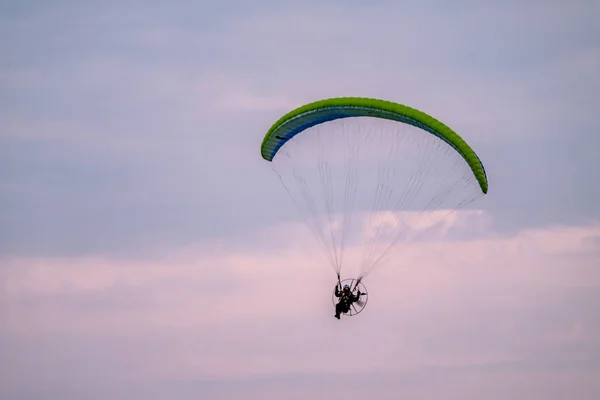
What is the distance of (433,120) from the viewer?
11944cm

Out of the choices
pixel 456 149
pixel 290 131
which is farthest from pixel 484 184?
pixel 290 131

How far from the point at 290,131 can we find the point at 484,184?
9709 mm

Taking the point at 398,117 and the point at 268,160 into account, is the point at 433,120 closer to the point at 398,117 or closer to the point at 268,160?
the point at 398,117

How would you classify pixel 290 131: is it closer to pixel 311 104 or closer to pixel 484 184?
pixel 311 104

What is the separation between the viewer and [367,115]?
12112cm

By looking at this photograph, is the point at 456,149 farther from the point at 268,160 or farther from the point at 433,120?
the point at 268,160

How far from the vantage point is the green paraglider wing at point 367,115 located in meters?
119

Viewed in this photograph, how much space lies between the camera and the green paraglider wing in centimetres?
11925

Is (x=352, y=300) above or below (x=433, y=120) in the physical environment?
below

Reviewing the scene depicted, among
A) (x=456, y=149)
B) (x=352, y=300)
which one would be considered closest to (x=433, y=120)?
(x=456, y=149)

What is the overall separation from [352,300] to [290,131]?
850cm

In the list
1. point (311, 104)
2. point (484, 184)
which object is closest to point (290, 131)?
point (311, 104)

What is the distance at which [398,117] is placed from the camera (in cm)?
12019

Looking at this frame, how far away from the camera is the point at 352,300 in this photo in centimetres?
12056
